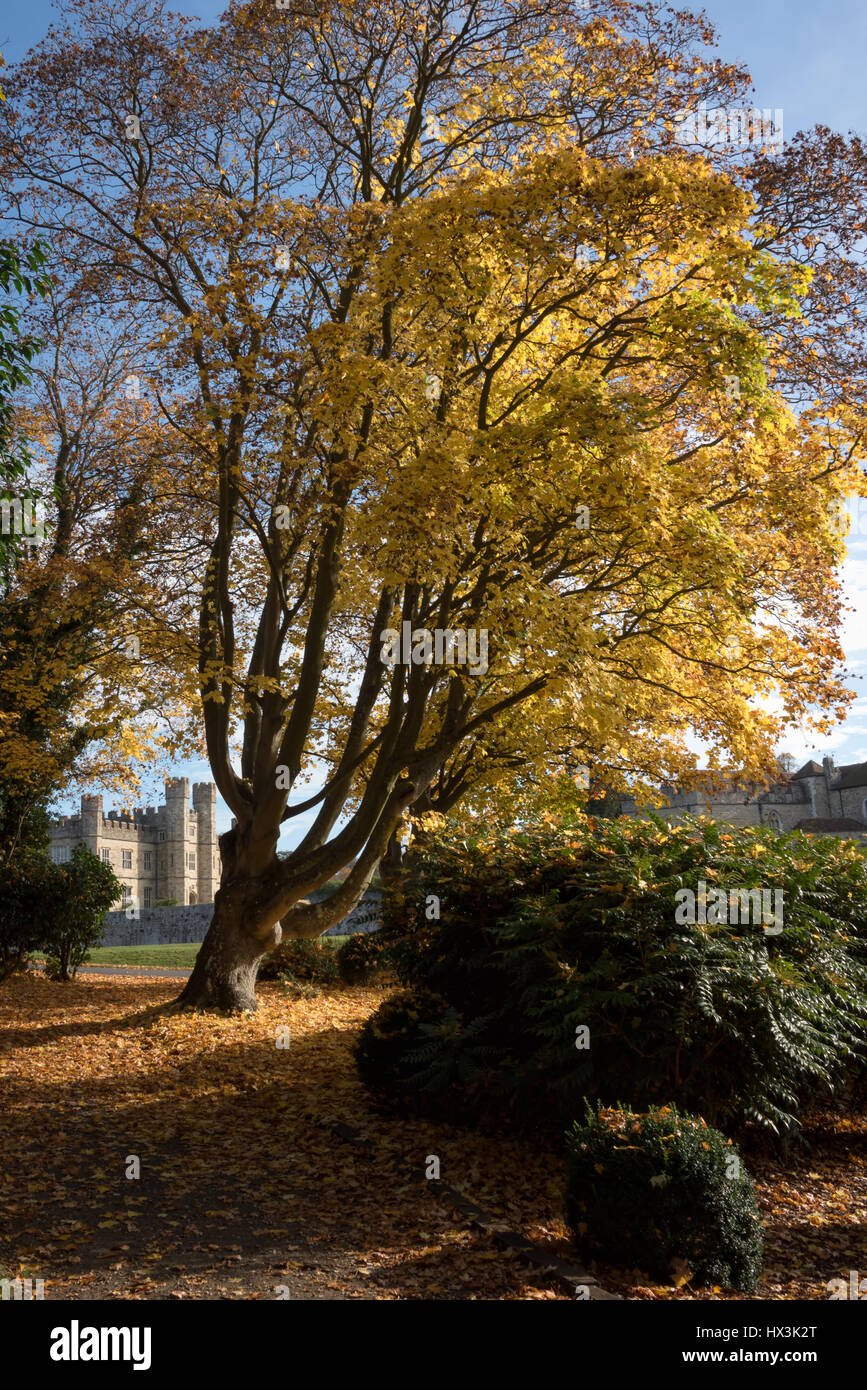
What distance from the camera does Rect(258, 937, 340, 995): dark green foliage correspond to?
1727 centimetres

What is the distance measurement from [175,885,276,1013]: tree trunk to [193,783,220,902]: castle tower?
46.2m

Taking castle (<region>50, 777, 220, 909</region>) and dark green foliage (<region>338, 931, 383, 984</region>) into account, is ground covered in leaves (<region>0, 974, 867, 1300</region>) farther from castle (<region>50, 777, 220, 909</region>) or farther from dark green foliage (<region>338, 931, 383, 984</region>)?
castle (<region>50, 777, 220, 909</region>)

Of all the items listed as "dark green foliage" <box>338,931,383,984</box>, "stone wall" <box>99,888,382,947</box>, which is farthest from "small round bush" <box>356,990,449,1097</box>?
"stone wall" <box>99,888,382,947</box>

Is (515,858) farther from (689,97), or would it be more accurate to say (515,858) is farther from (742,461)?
(689,97)

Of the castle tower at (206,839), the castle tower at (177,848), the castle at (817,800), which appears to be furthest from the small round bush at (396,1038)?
the castle tower at (177,848)

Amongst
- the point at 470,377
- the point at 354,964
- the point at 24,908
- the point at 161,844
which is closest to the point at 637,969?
the point at 470,377

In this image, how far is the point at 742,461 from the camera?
1069 centimetres

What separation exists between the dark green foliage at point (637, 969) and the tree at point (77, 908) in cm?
1024

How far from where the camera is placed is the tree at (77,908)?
17.1m

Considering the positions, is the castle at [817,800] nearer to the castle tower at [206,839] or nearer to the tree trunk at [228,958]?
the castle tower at [206,839]

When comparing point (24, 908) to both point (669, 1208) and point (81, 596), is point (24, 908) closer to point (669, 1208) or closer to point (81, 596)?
point (81, 596)

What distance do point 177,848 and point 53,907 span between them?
47.4 metres
